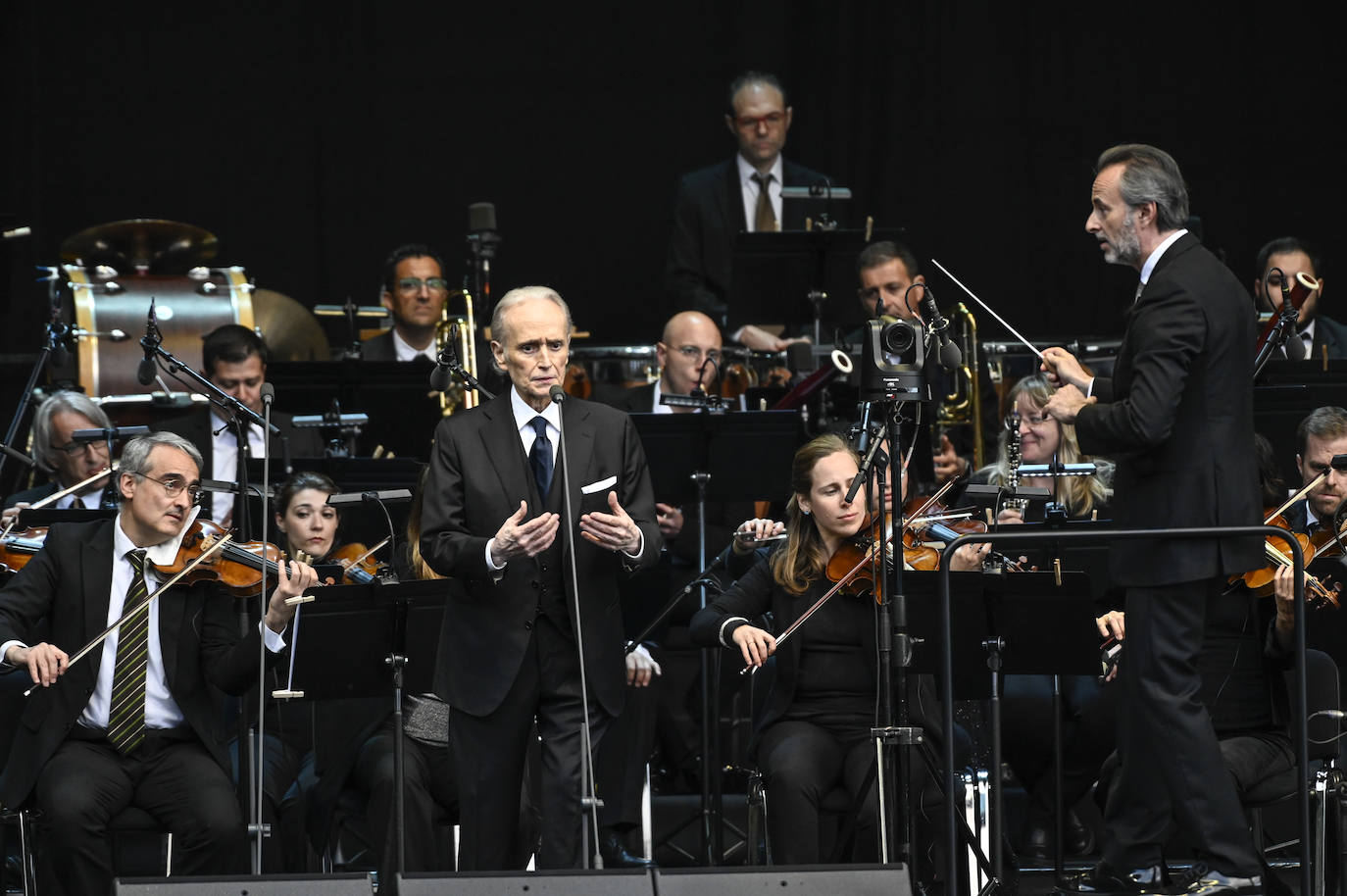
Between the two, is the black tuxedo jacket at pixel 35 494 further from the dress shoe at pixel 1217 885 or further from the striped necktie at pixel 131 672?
the dress shoe at pixel 1217 885

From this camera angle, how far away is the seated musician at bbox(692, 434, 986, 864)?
534 centimetres

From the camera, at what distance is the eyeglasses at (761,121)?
8.57 m

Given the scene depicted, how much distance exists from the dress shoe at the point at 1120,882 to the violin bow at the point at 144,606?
2.57 metres

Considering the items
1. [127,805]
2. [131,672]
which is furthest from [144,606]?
[127,805]

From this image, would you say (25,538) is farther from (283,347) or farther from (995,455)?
(995,455)

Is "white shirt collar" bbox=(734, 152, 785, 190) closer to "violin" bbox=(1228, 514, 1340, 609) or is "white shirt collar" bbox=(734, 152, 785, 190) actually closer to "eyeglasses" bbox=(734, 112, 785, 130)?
"eyeglasses" bbox=(734, 112, 785, 130)

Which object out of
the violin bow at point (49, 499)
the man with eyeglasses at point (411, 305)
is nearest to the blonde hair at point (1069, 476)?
the man with eyeglasses at point (411, 305)

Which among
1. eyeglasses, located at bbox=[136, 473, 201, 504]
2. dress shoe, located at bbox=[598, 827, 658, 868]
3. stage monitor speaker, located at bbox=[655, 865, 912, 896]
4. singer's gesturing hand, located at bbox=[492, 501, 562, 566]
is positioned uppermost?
eyeglasses, located at bbox=[136, 473, 201, 504]

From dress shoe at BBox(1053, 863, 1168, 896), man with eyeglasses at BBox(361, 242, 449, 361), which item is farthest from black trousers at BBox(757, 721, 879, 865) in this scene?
man with eyeglasses at BBox(361, 242, 449, 361)

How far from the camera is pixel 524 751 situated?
475cm

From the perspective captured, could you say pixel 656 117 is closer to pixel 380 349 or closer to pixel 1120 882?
pixel 380 349

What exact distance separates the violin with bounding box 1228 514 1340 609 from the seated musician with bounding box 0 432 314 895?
2.73 meters

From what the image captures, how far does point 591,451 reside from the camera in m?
4.80

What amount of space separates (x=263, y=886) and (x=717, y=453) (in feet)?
9.49
